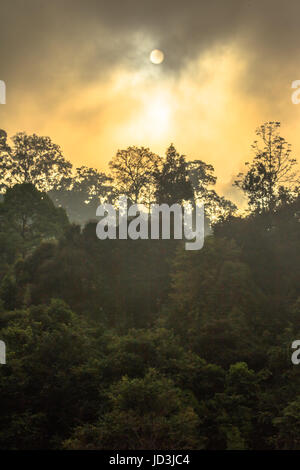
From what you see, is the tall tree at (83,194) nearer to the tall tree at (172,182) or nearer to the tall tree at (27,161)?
the tall tree at (27,161)

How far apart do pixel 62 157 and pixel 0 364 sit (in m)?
43.2

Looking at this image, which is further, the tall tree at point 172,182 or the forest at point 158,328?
the tall tree at point 172,182

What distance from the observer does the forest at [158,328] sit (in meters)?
13.5

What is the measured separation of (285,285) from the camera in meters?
26.2

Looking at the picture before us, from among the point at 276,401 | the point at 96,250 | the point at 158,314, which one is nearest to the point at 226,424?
the point at 276,401

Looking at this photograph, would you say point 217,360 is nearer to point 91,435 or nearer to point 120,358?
point 120,358

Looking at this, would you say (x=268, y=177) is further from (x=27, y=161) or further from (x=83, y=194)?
(x=83, y=194)

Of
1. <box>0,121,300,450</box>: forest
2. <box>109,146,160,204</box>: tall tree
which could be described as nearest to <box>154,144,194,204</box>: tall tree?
<box>0,121,300,450</box>: forest

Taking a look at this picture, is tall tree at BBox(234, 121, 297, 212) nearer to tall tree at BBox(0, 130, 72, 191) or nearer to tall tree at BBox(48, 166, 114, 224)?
tall tree at BBox(0, 130, 72, 191)

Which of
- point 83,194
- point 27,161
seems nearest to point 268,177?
point 27,161

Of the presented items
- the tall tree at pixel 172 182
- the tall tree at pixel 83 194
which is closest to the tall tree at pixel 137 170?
the tall tree at pixel 172 182

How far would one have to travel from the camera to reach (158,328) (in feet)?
67.6

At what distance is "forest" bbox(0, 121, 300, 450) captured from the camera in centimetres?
1352
